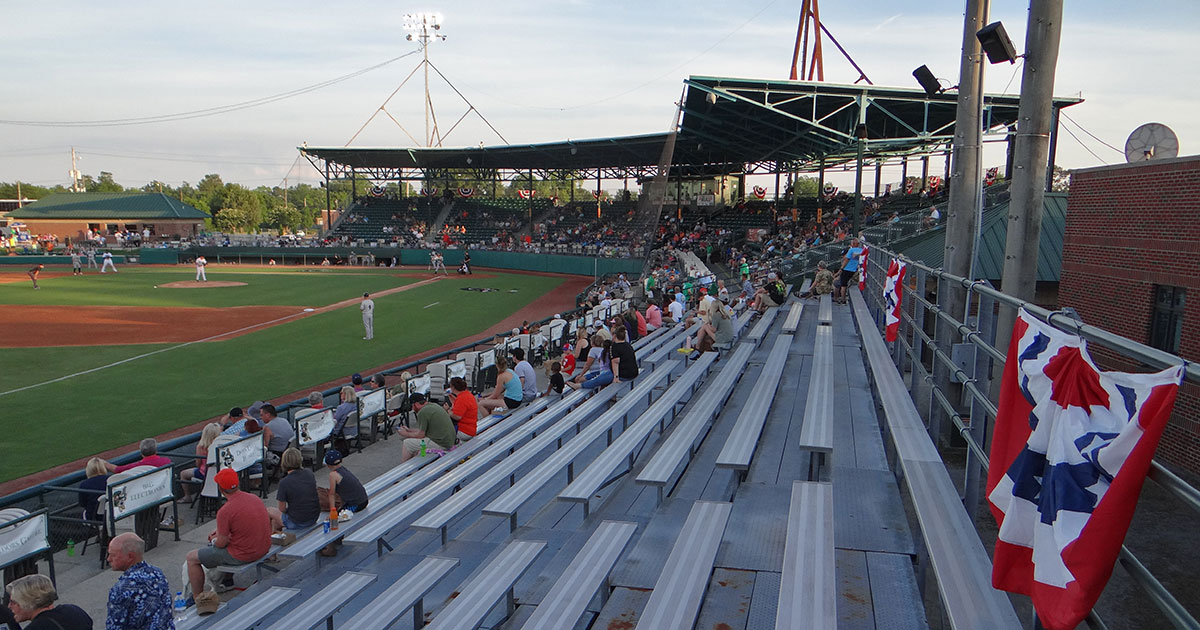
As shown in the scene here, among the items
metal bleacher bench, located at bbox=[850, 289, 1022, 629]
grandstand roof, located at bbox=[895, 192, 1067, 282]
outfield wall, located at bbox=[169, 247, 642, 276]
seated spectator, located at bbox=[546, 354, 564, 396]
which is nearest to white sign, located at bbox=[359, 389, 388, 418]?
seated spectator, located at bbox=[546, 354, 564, 396]

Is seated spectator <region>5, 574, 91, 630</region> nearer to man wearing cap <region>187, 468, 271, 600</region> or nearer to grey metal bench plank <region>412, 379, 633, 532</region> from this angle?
man wearing cap <region>187, 468, 271, 600</region>

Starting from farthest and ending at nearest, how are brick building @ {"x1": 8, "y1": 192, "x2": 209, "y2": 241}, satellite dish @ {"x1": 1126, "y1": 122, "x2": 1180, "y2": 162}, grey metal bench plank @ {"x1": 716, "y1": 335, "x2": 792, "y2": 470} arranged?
brick building @ {"x1": 8, "y1": 192, "x2": 209, "y2": 241} → satellite dish @ {"x1": 1126, "y1": 122, "x2": 1180, "y2": 162} → grey metal bench plank @ {"x1": 716, "y1": 335, "x2": 792, "y2": 470}

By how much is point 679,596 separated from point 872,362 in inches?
164

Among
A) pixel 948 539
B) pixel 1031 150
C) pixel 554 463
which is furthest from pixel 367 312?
pixel 948 539

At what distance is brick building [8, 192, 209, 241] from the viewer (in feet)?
Answer: 244

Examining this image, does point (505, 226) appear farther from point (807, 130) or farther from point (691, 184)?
point (807, 130)

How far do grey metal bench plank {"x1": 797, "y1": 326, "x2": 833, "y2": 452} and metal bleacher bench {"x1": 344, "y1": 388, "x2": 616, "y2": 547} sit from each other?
9.25ft

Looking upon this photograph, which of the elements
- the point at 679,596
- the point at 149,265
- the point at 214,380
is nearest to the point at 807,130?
the point at 214,380

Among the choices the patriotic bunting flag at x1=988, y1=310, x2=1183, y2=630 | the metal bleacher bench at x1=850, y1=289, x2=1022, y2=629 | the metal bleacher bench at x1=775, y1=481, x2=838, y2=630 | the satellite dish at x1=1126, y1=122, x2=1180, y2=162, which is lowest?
the metal bleacher bench at x1=775, y1=481, x2=838, y2=630

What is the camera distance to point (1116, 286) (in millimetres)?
13555

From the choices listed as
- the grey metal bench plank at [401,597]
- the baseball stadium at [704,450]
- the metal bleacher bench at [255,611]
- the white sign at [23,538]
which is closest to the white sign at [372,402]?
the baseball stadium at [704,450]

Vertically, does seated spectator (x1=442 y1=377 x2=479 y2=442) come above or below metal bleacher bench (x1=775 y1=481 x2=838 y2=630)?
below

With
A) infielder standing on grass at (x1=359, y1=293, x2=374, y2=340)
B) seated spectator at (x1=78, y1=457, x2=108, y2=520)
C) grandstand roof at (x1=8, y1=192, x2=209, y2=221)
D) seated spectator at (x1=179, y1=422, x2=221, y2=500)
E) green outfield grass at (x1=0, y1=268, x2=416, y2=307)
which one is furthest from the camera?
grandstand roof at (x1=8, y1=192, x2=209, y2=221)

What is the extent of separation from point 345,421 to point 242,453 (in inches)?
80.8
